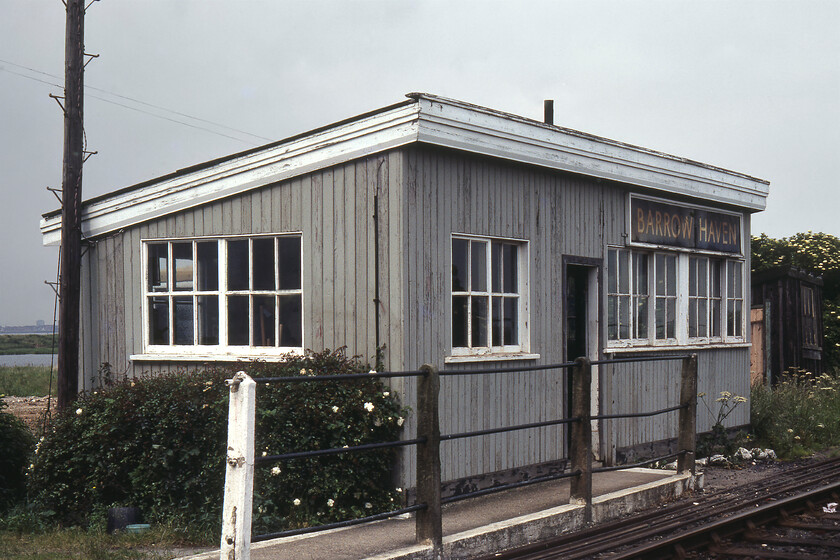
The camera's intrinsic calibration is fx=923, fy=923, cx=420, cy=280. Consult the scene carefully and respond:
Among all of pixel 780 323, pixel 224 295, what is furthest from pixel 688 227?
pixel 224 295

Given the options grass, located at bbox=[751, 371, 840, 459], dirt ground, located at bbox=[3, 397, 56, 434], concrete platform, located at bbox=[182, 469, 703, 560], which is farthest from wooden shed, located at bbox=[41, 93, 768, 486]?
dirt ground, located at bbox=[3, 397, 56, 434]

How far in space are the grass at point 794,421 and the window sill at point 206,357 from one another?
751 cm

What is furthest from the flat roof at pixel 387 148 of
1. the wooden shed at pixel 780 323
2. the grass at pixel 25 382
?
the grass at pixel 25 382

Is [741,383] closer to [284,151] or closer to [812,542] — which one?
[812,542]

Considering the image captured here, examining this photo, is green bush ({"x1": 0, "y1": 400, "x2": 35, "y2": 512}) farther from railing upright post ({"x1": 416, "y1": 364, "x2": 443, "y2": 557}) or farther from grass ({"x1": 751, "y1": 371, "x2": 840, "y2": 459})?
grass ({"x1": 751, "y1": 371, "x2": 840, "y2": 459})

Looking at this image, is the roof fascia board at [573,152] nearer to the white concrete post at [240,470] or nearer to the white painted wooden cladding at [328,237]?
the white painted wooden cladding at [328,237]

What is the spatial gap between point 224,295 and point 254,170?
1.33m

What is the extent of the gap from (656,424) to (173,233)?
254 inches

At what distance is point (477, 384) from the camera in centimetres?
906

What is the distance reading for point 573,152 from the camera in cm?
1022

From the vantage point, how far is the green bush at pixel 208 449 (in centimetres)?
778

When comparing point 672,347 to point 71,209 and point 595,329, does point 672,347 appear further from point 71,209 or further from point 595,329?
point 71,209

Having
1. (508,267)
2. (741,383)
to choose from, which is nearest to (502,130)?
(508,267)

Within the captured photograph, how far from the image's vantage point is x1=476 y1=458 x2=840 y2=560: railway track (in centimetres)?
671
